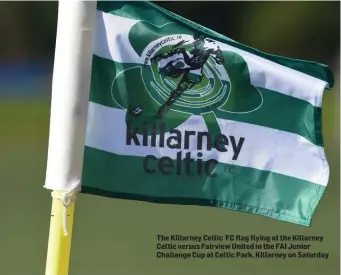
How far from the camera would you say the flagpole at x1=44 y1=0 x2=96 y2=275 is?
141 cm

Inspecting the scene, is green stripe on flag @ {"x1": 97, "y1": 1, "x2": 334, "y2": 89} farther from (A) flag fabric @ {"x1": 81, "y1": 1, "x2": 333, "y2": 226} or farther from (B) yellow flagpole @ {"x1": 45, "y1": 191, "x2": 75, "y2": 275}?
(B) yellow flagpole @ {"x1": 45, "y1": 191, "x2": 75, "y2": 275}

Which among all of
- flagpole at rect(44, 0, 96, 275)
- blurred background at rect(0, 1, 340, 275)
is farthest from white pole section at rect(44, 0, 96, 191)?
blurred background at rect(0, 1, 340, 275)

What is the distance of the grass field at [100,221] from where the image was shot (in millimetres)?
2508

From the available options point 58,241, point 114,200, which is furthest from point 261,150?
point 114,200

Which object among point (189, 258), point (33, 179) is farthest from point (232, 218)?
point (33, 179)

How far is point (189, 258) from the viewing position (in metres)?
2.59

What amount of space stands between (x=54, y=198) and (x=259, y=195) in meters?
0.50

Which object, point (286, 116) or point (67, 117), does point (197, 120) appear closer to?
point (286, 116)

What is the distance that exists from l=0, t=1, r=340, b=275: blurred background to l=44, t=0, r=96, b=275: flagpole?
107 cm

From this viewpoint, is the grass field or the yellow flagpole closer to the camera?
the yellow flagpole

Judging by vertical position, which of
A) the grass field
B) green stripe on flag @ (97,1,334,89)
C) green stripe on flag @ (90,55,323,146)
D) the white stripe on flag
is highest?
green stripe on flag @ (97,1,334,89)

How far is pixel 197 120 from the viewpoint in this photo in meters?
1.62

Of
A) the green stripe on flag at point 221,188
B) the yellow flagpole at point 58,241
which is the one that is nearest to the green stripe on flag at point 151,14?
the green stripe on flag at point 221,188

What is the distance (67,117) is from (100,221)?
46.5 inches
